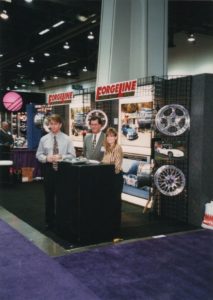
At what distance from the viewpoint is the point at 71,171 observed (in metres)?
4.14

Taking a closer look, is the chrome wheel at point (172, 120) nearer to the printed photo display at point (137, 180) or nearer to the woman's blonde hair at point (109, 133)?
the printed photo display at point (137, 180)

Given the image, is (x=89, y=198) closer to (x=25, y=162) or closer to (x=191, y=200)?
(x=191, y=200)

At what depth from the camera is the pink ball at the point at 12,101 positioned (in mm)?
13555

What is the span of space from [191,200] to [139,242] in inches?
49.3

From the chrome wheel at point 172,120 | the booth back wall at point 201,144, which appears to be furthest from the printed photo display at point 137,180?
the booth back wall at point 201,144

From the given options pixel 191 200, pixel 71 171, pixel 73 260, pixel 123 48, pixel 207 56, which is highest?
pixel 207 56

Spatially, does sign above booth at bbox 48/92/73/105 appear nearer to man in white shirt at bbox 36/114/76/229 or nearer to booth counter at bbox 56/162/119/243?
man in white shirt at bbox 36/114/76/229

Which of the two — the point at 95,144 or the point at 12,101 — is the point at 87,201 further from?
the point at 12,101

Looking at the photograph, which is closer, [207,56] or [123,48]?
[123,48]

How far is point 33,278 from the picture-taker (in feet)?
10.6

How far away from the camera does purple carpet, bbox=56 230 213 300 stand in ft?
9.77

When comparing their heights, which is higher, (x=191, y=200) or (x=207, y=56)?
(x=207, y=56)

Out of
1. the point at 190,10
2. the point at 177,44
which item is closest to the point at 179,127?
the point at 190,10

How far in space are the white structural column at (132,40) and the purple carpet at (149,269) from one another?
3527 mm
